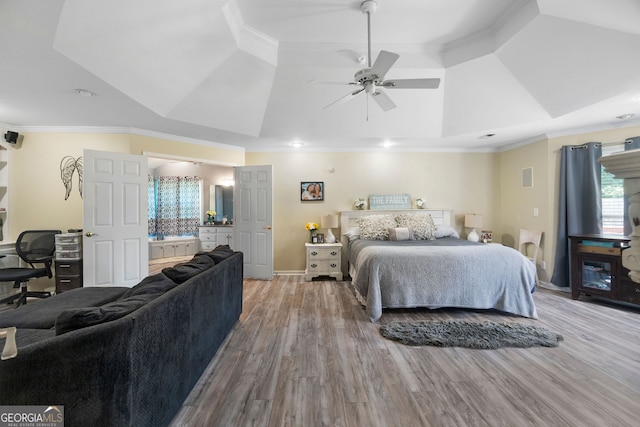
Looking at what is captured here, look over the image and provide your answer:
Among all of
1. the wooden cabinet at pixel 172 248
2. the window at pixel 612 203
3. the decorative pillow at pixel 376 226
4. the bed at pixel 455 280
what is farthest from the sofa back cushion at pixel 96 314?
the window at pixel 612 203

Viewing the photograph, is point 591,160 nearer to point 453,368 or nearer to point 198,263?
point 453,368

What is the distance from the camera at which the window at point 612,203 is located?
360cm

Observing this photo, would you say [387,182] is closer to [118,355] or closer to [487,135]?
[487,135]

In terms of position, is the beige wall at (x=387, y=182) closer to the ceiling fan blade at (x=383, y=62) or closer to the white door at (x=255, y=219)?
the white door at (x=255, y=219)

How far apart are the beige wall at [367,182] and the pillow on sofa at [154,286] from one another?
3.22m

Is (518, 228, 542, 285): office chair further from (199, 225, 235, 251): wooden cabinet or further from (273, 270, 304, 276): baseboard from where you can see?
(199, 225, 235, 251): wooden cabinet

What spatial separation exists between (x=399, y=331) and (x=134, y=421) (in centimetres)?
222

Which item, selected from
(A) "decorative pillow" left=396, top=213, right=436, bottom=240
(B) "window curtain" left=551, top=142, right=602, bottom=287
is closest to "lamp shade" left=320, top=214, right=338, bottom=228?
(A) "decorative pillow" left=396, top=213, right=436, bottom=240

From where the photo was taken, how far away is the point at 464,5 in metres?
2.40

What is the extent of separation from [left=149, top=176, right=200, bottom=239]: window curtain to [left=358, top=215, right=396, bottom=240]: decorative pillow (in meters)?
4.67

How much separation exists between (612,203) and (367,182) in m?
3.57

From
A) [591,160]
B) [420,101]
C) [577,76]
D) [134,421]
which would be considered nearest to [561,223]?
[591,160]

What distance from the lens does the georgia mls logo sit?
105 cm

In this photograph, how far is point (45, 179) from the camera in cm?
375
